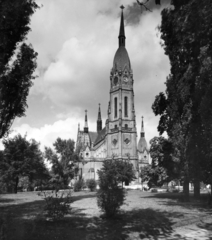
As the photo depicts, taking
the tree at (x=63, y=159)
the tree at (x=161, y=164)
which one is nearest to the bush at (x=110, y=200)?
the tree at (x=161, y=164)

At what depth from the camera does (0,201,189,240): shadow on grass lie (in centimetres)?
902

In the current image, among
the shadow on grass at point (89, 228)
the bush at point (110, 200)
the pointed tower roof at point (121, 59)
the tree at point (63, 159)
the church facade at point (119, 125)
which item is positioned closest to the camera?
the shadow on grass at point (89, 228)

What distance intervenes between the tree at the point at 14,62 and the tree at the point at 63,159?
3557cm

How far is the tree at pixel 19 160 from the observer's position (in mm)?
35406

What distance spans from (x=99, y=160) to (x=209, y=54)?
2733 inches

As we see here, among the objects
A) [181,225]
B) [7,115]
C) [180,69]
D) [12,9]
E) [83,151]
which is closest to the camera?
[12,9]

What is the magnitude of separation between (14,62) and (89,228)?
7681mm

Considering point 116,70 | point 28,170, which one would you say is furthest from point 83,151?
point 28,170

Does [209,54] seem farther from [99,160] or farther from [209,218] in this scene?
[99,160]

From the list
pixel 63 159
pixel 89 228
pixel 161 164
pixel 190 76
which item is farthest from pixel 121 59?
pixel 89 228

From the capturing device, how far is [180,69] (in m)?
16.9

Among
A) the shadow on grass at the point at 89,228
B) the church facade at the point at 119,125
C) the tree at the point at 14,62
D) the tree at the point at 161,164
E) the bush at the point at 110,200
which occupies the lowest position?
the shadow on grass at the point at 89,228

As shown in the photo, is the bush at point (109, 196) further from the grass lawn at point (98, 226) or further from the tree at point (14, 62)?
the tree at point (14, 62)

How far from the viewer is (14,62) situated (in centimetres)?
1175
